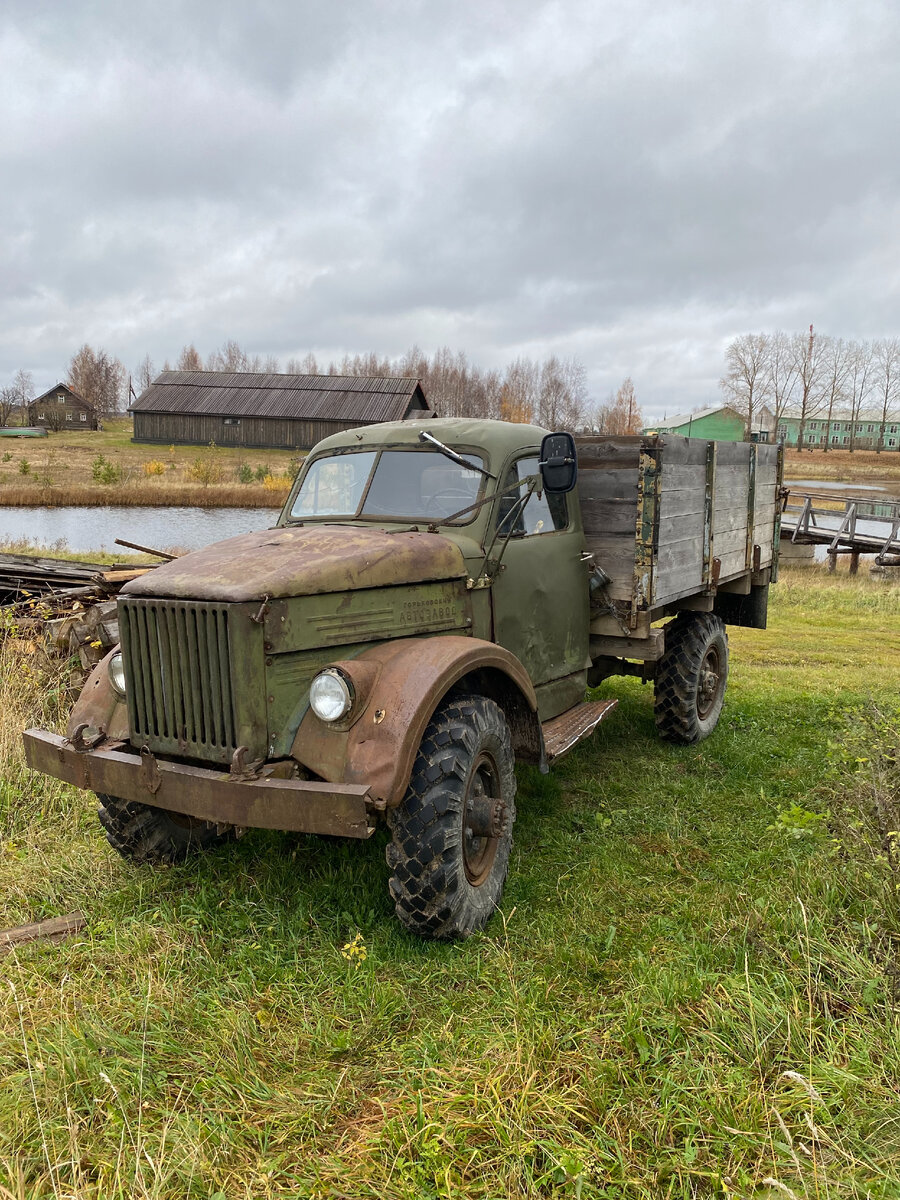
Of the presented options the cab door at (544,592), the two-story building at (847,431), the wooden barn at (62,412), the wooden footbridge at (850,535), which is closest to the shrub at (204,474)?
the wooden footbridge at (850,535)

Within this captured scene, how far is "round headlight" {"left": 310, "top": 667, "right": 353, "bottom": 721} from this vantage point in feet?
9.87

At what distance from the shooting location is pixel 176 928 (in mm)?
3326

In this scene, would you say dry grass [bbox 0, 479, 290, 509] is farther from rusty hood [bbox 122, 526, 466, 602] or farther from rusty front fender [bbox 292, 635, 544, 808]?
rusty front fender [bbox 292, 635, 544, 808]

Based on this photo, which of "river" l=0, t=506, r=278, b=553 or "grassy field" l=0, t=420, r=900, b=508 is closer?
"river" l=0, t=506, r=278, b=553

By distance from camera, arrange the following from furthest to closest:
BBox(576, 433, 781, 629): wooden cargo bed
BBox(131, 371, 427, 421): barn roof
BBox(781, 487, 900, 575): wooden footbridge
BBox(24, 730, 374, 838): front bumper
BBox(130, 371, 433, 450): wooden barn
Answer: BBox(130, 371, 433, 450): wooden barn → BBox(131, 371, 427, 421): barn roof → BBox(781, 487, 900, 575): wooden footbridge → BBox(576, 433, 781, 629): wooden cargo bed → BBox(24, 730, 374, 838): front bumper

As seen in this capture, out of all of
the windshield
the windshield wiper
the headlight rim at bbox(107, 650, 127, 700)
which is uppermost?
the windshield wiper

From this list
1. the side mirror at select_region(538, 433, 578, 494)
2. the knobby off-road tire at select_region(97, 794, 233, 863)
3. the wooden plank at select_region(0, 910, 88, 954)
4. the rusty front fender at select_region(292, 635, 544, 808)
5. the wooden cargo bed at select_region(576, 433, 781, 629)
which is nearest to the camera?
the rusty front fender at select_region(292, 635, 544, 808)

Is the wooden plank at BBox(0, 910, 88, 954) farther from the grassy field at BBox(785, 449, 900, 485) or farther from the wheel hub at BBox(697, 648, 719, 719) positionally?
the grassy field at BBox(785, 449, 900, 485)

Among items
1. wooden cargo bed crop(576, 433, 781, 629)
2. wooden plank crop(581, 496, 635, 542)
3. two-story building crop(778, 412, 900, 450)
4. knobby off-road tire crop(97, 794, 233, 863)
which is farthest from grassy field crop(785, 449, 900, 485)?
knobby off-road tire crop(97, 794, 233, 863)

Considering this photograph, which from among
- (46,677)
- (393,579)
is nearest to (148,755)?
(393,579)

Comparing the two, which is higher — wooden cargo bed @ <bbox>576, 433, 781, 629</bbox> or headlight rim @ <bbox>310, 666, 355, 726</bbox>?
wooden cargo bed @ <bbox>576, 433, 781, 629</bbox>

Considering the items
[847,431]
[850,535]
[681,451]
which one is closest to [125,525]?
[850,535]

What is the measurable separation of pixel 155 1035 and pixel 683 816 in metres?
3.03

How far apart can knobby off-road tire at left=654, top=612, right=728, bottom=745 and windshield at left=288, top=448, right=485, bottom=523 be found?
2.32 meters
